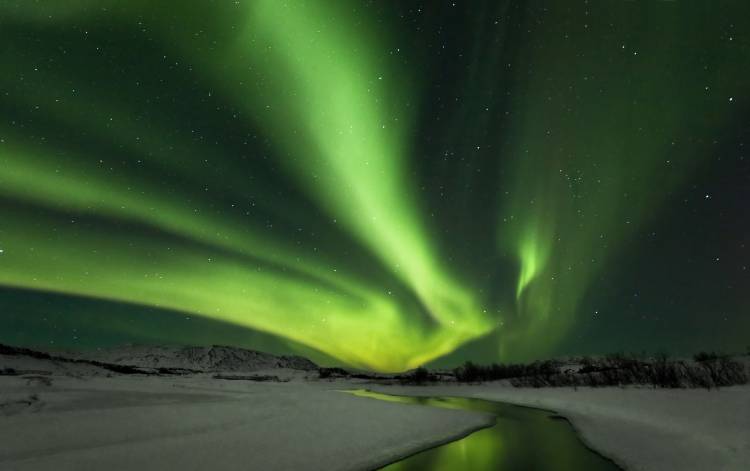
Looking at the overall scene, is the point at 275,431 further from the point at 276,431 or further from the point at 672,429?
the point at 672,429

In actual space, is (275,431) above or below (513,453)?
above

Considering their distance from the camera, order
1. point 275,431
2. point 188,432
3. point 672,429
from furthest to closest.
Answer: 1. point 275,431
2. point 672,429
3. point 188,432

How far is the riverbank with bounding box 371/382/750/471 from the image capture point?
12492mm

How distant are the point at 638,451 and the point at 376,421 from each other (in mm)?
11270

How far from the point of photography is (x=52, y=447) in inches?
465

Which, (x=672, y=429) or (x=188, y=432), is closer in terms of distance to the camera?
(x=188, y=432)

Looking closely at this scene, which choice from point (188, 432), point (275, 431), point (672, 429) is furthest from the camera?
point (275, 431)

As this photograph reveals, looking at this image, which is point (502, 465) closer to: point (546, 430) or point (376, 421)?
point (376, 421)

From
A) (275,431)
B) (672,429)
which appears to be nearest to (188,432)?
(275,431)

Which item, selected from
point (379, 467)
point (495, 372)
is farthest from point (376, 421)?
point (495, 372)

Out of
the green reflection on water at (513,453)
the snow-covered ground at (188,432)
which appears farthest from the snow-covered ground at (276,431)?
the green reflection on water at (513,453)

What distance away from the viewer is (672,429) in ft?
54.3

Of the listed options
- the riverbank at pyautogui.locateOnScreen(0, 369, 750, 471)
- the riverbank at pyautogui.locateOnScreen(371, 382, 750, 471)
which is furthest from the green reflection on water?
the riverbank at pyautogui.locateOnScreen(371, 382, 750, 471)

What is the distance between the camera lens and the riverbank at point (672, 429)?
41.0ft
